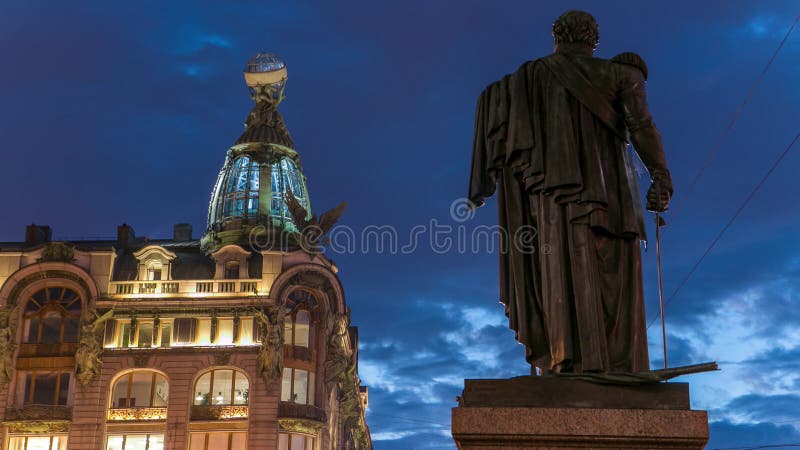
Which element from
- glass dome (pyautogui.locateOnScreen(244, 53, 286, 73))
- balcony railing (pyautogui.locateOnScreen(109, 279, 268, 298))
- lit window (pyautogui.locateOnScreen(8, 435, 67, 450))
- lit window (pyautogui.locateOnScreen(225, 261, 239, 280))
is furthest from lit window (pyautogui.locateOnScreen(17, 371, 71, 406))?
glass dome (pyautogui.locateOnScreen(244, 53, 286, 73))

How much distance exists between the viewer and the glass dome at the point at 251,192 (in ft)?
228

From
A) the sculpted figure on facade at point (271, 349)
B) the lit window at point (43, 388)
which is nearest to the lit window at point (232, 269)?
the sculpted figure on facade at point (271, 349)

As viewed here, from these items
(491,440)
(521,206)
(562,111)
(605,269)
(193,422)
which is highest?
(193,422)

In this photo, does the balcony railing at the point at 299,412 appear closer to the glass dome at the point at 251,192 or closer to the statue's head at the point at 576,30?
the glass dome at the point at 251,192

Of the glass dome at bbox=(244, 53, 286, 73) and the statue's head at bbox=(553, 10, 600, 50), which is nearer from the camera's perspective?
the statue's head at bbox=(553, 10, 600, 50)

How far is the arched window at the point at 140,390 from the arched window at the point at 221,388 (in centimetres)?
209

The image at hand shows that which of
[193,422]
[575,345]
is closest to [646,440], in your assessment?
[575,345]

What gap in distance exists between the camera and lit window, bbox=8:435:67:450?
58500 millimetres

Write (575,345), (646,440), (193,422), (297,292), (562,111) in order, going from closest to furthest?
(646,440) → (575,345) → (562,111) → (193,422) → (297,292)

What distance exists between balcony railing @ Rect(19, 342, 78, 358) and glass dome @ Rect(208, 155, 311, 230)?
1392 centimetres

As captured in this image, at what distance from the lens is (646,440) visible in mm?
6945

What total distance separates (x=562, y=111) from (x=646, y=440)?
114 inches

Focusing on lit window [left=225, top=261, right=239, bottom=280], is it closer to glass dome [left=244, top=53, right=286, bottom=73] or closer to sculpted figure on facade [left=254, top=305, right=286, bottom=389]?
sculpted figure on facade [left=254, top=305, right=286, bottom=389]

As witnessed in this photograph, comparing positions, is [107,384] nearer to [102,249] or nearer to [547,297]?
[102,249]
